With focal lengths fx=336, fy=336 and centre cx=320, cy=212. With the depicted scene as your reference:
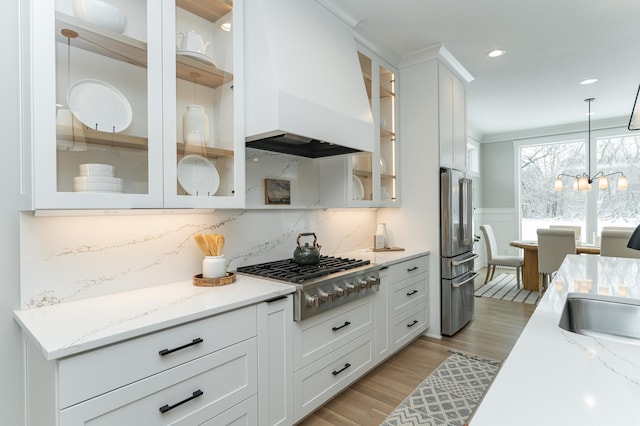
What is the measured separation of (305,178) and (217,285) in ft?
4.16

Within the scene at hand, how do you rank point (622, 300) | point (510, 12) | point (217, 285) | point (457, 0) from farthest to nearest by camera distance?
point (510, 12) → point (457, 0) → point (217, 285) → point (622, 300)

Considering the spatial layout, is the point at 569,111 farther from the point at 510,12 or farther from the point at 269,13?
the point at 269,13

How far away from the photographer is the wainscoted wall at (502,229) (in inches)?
271

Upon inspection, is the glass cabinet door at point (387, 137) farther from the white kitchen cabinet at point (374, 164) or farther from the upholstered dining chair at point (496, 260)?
the upholstered dining chair at point (496, 260)

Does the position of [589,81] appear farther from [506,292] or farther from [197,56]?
[197,56]

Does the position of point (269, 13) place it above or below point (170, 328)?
above

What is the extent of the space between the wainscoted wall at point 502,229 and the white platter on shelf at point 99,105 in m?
6.82

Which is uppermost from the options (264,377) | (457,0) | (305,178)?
(457,0)

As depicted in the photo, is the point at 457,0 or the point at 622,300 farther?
the point at 457,0

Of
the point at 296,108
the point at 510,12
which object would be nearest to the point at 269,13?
the point at 296,108

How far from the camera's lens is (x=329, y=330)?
2.08 m

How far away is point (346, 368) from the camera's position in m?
2.23

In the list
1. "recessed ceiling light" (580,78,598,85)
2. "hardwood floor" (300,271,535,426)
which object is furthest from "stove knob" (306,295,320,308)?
"recessed ceiling light" (580,78,598,85)

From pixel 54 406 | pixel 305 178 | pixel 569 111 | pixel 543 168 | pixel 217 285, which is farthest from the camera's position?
pixel 543 168
